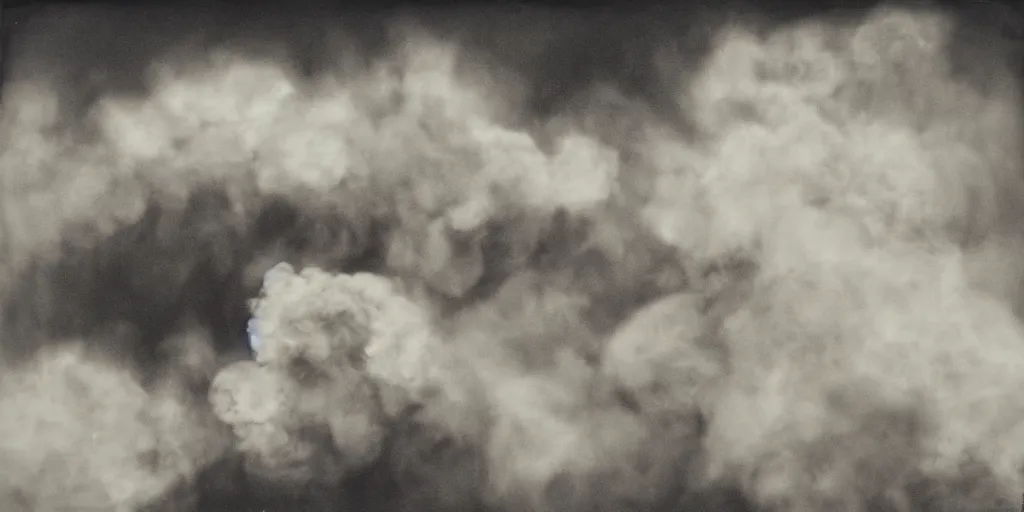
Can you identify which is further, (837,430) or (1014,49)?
(1014,49)

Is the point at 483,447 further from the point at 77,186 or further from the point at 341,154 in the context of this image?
the point at 77,186

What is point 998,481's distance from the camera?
7.28 ft

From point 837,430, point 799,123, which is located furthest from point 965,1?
point 837,430

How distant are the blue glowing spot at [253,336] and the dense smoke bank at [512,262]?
0.05 feet

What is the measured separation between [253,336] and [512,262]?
2.27ft

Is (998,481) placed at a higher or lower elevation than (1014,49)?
lower

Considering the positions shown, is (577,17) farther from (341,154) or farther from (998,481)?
(998,481)

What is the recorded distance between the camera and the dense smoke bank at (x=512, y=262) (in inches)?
88.4

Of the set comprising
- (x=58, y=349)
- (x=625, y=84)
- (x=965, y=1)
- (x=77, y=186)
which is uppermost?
(x=965, y=1)

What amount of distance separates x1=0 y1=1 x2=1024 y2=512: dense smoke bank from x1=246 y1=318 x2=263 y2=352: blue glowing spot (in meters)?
0.02

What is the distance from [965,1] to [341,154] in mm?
1735

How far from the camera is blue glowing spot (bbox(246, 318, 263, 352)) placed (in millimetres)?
2289

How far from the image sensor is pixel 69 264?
2.36 m

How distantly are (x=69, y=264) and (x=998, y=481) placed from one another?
2.44m
